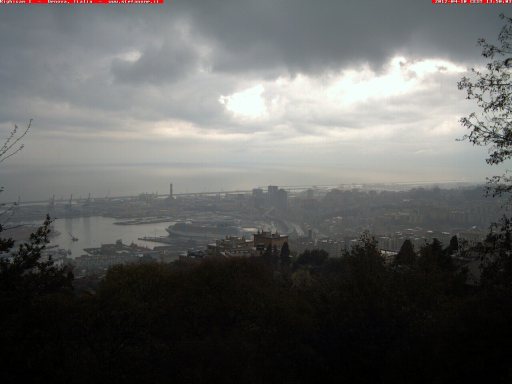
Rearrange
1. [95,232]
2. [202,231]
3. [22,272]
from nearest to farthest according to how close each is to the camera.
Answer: [22,272] < [95,232] < [202,231]

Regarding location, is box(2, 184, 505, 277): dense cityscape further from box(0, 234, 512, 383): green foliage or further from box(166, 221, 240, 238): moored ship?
box(0, 234, 512, 383): green foliage

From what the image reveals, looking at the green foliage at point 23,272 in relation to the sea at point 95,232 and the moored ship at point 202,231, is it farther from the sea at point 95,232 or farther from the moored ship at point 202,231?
the moored ship at point 202,231

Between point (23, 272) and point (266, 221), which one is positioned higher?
point (23, 272)

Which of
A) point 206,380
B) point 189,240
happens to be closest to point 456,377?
point 206,380

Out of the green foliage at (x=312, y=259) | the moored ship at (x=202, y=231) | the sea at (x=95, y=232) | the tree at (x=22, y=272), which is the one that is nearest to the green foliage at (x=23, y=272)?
the tree at (x=22, y=272)

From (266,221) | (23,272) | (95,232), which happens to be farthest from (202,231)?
(23,272)

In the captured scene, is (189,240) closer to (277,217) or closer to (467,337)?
(277,217)

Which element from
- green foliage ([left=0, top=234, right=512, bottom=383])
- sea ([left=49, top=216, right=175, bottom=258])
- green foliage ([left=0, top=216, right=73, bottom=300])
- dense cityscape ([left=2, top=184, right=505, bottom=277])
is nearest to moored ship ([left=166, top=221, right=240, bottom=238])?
dense cityscape ([left=2, top=184, right=505, bottom=277])

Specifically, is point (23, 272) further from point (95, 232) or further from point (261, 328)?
point (95, 232)
